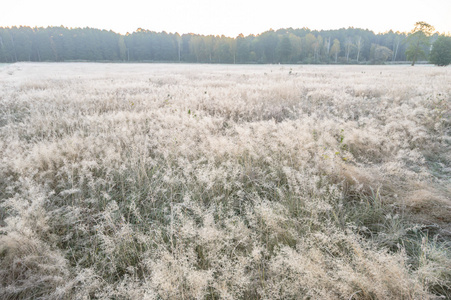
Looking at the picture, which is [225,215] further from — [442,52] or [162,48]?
[162,48]

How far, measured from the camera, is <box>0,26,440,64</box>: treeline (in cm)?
6216

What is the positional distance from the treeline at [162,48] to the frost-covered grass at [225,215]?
2574 inches

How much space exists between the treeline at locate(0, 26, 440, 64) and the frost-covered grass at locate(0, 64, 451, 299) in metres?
65.4

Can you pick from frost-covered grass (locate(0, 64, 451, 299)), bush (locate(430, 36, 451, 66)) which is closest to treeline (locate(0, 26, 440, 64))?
bush (locate(430, 36, 451, 66))

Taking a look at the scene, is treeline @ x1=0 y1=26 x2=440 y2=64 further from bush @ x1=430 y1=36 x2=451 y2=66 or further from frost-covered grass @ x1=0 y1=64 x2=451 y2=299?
frost-covered grass @ x1=0 y1=64 x2=451 y2=299

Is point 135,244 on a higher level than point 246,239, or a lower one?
lower

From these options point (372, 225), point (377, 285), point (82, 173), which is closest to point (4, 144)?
point (82, 173)

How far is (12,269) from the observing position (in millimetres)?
1641

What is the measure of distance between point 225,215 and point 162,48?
8076cm

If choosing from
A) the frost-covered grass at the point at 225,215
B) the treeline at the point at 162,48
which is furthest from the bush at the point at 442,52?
the frost-covered grass at the point at 225,215

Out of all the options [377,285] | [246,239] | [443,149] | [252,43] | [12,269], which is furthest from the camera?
[252,43]

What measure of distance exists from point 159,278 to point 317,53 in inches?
3008

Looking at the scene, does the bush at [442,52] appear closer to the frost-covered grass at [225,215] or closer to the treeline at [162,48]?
the treeline at [162,48]

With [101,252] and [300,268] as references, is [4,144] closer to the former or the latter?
[101,252]
